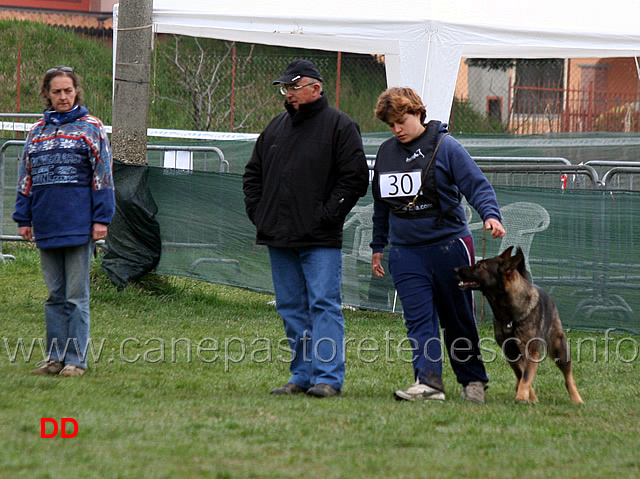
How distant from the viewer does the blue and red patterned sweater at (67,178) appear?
5363 millimetres

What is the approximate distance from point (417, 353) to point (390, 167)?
105 cm

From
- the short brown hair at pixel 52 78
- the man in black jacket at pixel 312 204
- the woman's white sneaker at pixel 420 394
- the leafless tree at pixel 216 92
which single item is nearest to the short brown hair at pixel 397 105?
the man in black jacket at pixel 312 204

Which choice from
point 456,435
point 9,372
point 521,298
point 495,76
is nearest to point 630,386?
point 521,298

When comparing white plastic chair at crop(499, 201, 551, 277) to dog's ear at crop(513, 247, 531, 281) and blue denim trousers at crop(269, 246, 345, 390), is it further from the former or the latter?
blue denim trousers at crop(269, 246, 345, 390)

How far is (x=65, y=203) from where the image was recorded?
537 centimetres

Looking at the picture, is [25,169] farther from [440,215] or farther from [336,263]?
[440,215]

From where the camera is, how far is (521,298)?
5105mm

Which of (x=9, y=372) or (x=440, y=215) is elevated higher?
(x=440, y=215)

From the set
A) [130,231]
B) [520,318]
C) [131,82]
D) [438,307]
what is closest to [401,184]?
[438,307]

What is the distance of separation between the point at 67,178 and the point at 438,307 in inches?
89.3

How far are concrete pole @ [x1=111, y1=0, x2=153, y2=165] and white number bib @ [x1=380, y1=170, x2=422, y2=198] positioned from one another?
4358mm

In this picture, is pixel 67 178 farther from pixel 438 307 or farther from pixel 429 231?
pixel 438 307

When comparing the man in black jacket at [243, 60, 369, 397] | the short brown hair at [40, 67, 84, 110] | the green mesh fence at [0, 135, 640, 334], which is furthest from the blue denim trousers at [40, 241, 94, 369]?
the green mesh fence at [0, 135, 640, 334]

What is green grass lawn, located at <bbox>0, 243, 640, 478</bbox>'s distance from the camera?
11.9ft
